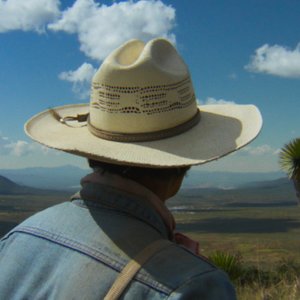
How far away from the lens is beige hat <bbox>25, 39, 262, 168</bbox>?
1677mm

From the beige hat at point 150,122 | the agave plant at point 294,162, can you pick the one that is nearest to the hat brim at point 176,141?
the beige hat at point 150,122

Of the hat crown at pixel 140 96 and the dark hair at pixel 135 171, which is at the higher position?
the hat crown at pixel 140 96

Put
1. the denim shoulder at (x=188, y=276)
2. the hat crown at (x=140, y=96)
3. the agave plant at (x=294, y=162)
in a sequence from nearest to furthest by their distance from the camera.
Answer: the denim shoulder at (x=188, y=276), the hat crown at (x=140, y=96), the agave plant at (x=294, y=162)

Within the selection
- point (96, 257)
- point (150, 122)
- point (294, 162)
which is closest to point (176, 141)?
point (150, 122)

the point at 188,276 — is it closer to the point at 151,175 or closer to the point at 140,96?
the point at 151,175

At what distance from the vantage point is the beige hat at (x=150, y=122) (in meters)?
1.68

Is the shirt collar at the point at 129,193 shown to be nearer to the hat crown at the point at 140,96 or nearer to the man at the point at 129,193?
the man at the point at 129,193

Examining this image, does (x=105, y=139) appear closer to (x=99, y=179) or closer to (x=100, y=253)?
(x=99, y=179)

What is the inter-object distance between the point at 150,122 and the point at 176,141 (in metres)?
0.10

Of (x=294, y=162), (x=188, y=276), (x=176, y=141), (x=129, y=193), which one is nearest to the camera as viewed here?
(x=188, y=276)

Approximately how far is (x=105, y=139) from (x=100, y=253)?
48cm

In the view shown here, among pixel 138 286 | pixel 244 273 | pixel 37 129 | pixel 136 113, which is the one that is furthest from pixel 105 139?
pixel 244 273

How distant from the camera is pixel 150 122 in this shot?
1760mm

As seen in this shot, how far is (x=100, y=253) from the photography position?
1.42 m
